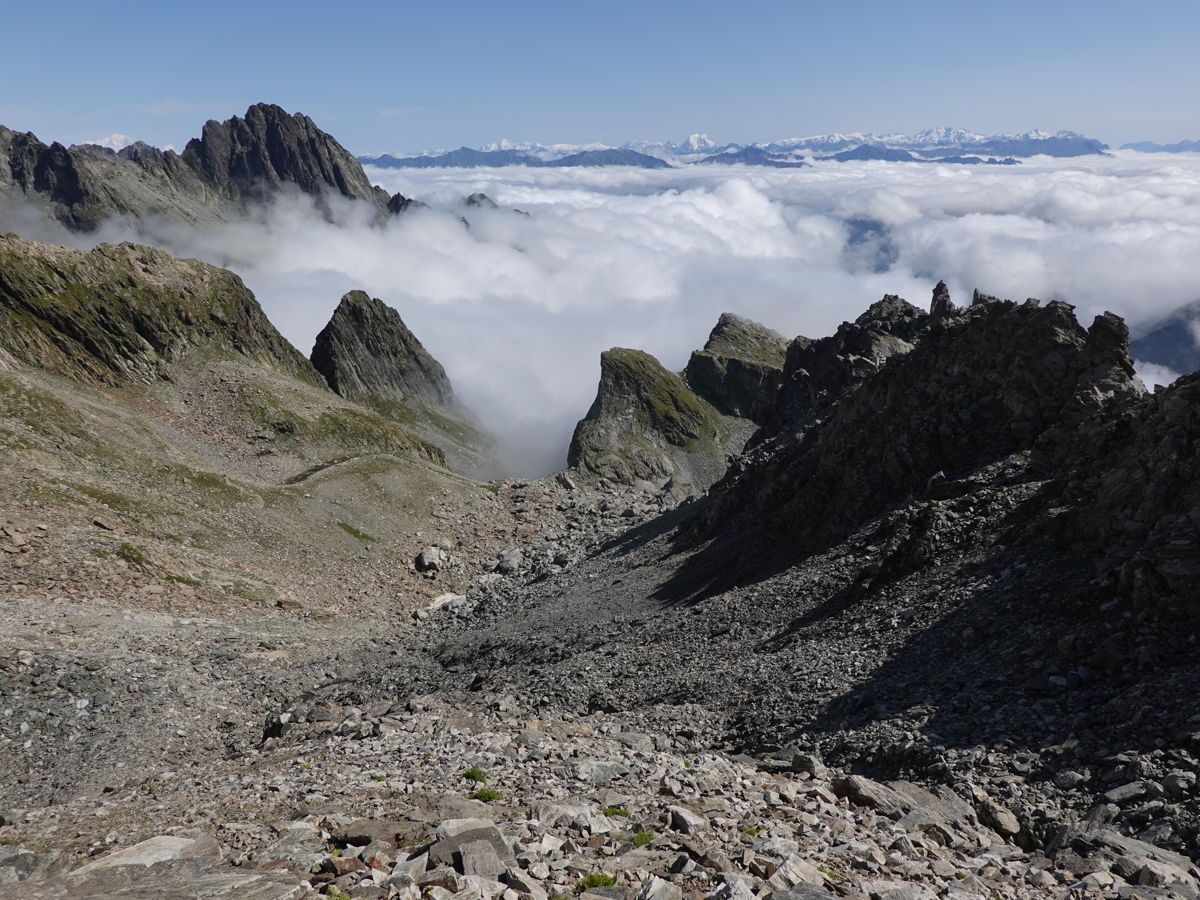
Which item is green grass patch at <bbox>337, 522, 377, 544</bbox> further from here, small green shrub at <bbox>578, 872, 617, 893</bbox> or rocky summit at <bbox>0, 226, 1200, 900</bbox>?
small green shrub at <bbox>578, 872, 617, 893</bbox>

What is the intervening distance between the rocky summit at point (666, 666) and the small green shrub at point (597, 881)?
0.16 ft

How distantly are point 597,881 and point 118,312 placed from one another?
128 m

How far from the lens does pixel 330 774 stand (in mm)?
24453

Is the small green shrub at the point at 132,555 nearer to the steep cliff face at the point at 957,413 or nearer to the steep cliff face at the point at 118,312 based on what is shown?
the steep cliff face at the point at 957,413

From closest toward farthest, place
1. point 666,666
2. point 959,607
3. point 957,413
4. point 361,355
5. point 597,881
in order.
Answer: point 597,881
point 959,607
point 666,666
point 957,413
point 361,355

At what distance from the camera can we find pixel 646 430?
565 feet

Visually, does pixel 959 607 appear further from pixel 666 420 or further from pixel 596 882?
pixel 666 420

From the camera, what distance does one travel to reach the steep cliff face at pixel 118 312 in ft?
369

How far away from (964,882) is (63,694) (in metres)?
35.3

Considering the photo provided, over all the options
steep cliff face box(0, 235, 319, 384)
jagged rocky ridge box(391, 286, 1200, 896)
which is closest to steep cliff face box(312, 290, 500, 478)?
steep cliff face box(0, 235, 319, 384)

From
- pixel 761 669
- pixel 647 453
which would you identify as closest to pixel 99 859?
pixel 761 669

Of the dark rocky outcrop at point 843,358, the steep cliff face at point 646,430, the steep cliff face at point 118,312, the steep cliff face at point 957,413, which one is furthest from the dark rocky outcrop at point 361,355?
the steep cliff face at point 957,413

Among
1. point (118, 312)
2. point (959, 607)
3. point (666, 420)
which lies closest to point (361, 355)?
point (666, 420)

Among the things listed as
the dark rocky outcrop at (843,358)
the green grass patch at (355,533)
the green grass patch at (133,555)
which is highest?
the dark rocky outcrop at (843,358)
